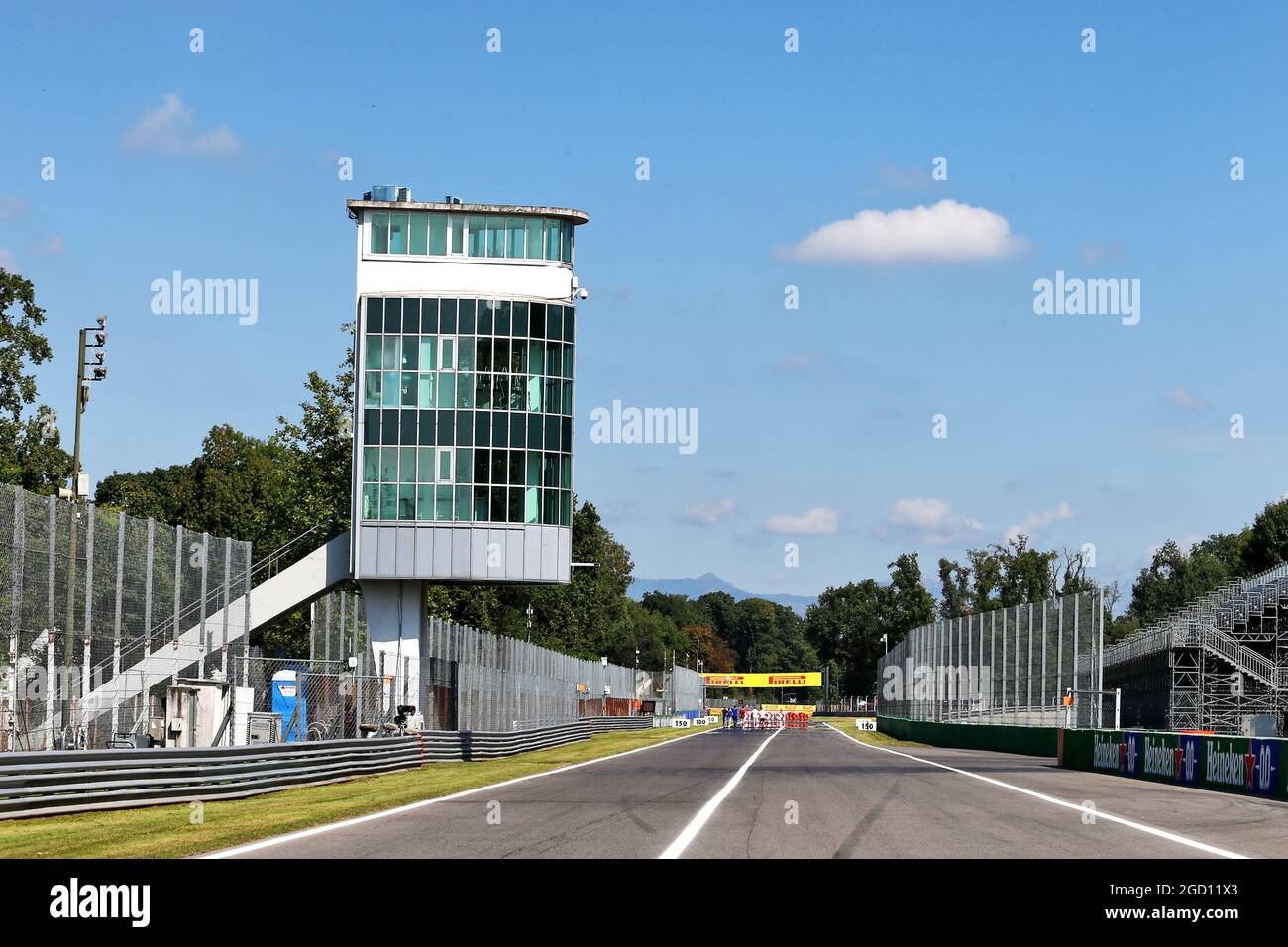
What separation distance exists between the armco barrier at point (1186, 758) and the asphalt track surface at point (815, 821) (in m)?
0.71

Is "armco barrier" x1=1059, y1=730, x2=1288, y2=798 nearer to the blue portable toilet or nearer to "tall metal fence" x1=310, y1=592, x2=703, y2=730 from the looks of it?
"tall metal fence" x1=310, y1=592, x2=703, y2=730

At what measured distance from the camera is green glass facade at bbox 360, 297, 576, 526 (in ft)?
178

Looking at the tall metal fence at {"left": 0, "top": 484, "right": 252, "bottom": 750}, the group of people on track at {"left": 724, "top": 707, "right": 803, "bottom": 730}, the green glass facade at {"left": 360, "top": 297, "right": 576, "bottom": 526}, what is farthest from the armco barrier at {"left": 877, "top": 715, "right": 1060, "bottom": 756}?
the group of people on track at {"left": 724, "top": 707, "right": 803, "bottom": 730}

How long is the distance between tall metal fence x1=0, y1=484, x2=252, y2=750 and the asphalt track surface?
637 cm

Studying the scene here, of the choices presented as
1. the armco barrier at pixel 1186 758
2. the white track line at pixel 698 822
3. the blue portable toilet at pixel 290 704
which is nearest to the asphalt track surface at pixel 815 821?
the white track line at pixel 698 822

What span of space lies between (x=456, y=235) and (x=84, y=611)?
31.2 meters

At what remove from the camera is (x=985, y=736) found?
188 feet

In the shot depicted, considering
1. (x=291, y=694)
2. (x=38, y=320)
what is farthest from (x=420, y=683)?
(x=38, y=320)

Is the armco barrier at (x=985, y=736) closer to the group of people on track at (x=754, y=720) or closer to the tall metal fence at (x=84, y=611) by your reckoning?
the tall metal fence at (x=84, y=611)

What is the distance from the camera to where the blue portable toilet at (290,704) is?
33044mm

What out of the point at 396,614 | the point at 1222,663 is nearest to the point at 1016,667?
the point at 396,614
